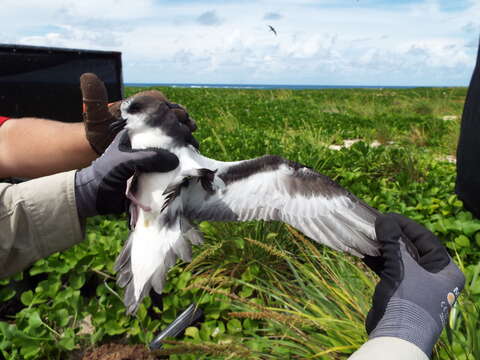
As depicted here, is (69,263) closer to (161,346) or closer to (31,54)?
(161,346)

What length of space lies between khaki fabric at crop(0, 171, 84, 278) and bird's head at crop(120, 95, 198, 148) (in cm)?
35

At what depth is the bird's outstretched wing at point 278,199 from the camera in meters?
1.52

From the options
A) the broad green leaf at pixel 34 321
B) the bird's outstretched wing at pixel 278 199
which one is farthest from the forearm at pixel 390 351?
the broad green leaf at pixel 34 321

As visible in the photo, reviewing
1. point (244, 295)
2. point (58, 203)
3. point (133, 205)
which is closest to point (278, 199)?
point (133, 205)

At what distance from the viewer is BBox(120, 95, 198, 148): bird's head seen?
158cm

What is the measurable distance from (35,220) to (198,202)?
668mm

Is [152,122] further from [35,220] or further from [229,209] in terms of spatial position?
[35,220]

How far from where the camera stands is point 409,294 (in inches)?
42.2

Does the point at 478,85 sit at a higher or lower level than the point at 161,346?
higher

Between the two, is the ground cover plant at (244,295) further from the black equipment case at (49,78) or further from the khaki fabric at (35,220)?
the black equipment case at (49,78)

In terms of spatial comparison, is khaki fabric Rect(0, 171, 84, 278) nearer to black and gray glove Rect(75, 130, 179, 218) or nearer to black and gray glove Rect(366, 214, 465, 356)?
black and gray glove Rect(75, 130, 179, 218)

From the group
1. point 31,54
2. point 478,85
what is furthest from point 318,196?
point 31,54

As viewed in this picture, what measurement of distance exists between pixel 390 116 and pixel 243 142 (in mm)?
6069

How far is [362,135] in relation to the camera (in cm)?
740
